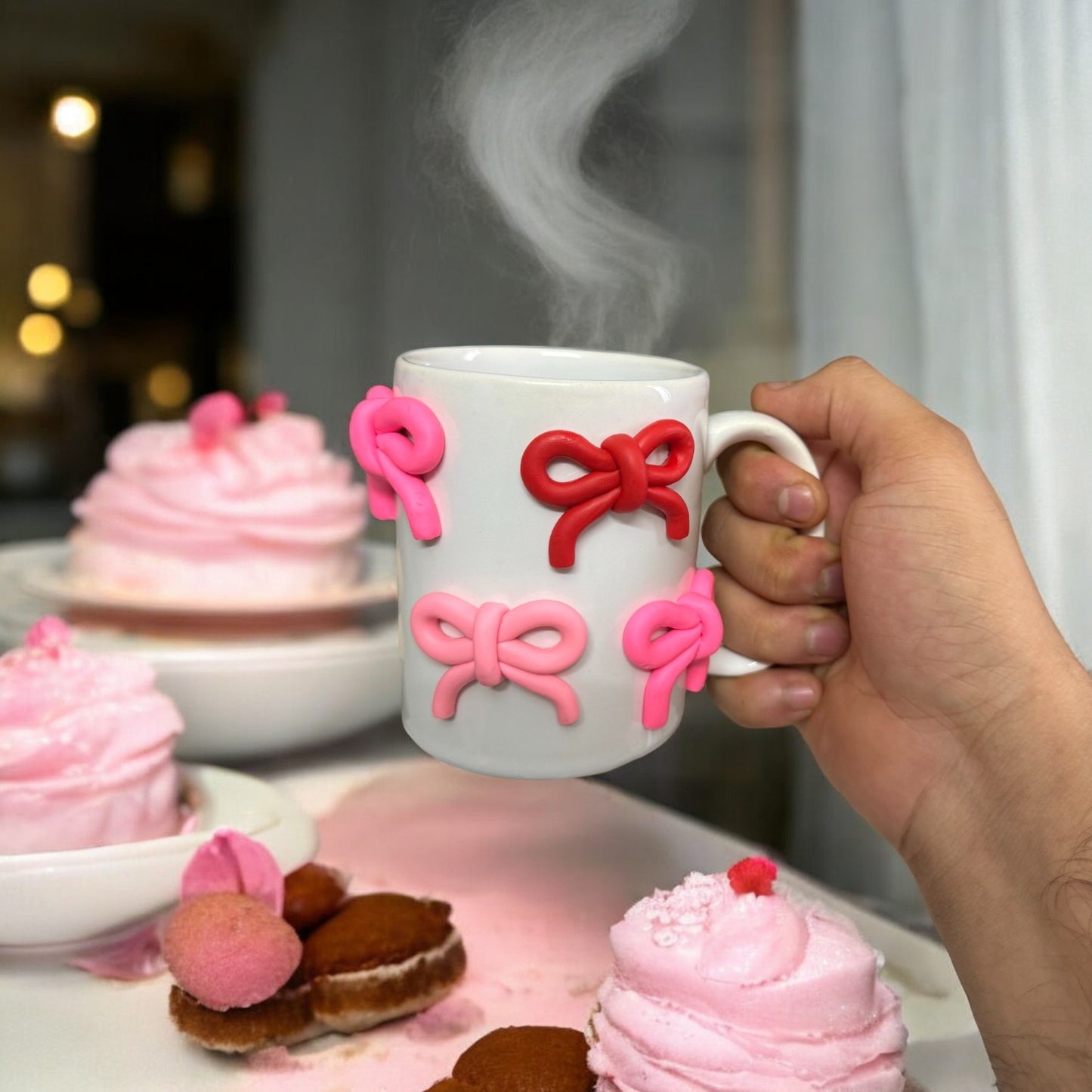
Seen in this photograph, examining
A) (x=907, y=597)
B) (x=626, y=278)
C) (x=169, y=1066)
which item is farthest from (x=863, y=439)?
(x=169, y=1066)

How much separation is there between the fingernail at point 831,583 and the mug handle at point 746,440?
0.02 metres

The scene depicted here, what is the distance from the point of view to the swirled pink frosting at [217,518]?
3.60 feet

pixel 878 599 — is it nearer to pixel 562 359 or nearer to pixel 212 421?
pixel 562 359

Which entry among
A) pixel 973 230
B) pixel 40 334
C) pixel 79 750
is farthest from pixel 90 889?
pixel 40 334

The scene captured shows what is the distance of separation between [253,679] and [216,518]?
0.55 ft

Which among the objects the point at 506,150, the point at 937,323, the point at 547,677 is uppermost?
the point at 506,150

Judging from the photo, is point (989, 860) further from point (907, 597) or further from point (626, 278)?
point (626, 278)

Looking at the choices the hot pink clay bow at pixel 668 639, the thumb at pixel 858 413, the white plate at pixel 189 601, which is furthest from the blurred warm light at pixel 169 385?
the hot pink clay bow at pixel 668 639

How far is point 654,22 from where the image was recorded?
84 centimetres

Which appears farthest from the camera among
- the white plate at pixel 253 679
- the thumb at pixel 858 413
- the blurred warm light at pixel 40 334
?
the blurred warm light at pixel 40 334

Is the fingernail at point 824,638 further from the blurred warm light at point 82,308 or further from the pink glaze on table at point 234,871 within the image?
the blurred warm light at point 82,308

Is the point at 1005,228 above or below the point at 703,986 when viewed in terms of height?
above

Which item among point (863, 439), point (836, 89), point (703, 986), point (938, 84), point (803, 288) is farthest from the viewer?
point (803, 288)

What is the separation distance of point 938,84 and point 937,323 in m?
0.16
